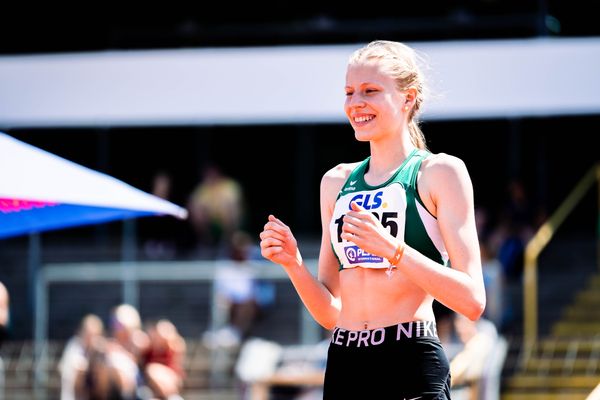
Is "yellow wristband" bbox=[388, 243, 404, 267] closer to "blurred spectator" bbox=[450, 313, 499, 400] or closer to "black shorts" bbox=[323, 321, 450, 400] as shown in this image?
"black shorts" bbox=[323, 321, 450, 400]

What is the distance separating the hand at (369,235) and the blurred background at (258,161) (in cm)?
710

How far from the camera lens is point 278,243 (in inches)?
162

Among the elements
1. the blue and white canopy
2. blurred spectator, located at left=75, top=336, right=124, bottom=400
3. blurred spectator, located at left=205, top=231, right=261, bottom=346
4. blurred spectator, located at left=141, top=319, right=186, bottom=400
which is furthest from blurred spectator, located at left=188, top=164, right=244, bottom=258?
the blue and white canopy

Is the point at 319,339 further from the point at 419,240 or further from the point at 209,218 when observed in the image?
the point at 419,240

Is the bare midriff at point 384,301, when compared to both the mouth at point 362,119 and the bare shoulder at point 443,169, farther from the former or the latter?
the mouth at point 362,119

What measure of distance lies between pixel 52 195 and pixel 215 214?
1229cm

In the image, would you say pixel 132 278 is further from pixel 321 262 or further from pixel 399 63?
pixel 399 63

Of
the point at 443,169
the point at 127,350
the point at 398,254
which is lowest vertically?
the point at 398,254

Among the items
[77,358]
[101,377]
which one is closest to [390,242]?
[101,377]

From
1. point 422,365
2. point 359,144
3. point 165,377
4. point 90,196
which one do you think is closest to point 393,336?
point 422,365

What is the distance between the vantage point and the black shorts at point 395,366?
395 cm

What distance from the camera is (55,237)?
1991 cm

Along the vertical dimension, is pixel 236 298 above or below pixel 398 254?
above

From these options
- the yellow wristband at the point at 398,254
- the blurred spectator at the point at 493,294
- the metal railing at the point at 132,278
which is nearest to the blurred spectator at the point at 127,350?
the metal railing at the point at 132,278
